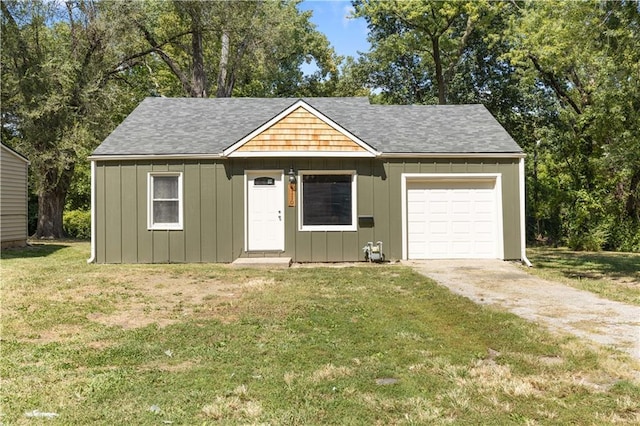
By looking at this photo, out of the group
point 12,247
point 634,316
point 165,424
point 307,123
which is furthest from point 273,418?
point 12,247

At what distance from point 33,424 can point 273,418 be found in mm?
1502

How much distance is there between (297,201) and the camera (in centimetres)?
1161

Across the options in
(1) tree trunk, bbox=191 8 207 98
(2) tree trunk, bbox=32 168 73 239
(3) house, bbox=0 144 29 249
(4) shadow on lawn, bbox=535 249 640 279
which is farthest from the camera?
(1) tree trunk, bbox=191 8 207 98

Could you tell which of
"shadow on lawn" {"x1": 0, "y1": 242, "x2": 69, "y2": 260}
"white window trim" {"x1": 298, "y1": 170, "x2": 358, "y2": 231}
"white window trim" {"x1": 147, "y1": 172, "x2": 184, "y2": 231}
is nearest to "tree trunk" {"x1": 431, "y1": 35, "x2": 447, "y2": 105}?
"white window trim" {"x1": 298, "y1": 170, "x2": 358, "y2": 231}

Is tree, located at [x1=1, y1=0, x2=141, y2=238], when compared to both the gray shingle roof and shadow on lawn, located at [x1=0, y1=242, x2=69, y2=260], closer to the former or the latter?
shadow on lawn, located at [x1=0, y1=242, x2=69, y2=260]

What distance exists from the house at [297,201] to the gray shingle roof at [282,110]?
0.15 metres

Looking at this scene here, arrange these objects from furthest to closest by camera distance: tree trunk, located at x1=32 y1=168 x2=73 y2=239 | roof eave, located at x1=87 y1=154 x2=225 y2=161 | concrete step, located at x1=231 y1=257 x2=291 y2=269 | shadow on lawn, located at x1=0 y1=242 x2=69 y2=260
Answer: tree trunk, located at x1=32 y1=168 x2=73 y2=239
shadow on lawn, located at x1=0 y1=242 x2=69 y2=260
roof eave, located at x1=87 y1=154 x2=225 y2=161
concrete step, located at x1=231 y1=257 x2=291 y2=269

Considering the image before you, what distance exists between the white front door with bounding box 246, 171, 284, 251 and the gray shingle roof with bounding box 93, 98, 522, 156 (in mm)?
1347

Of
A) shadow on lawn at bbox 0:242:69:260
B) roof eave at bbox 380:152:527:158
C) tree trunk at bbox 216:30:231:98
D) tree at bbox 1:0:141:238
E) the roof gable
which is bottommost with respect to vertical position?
shadow on lawn at bbox 0:242:69:260

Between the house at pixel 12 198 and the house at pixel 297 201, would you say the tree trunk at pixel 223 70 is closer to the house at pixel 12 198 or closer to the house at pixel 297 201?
the house at pixel 12 198

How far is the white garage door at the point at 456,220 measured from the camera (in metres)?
11.9

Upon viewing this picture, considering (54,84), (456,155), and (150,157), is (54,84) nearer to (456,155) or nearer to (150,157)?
(150,157)

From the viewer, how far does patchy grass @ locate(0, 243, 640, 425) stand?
121 inches

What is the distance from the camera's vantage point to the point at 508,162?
463 inches
